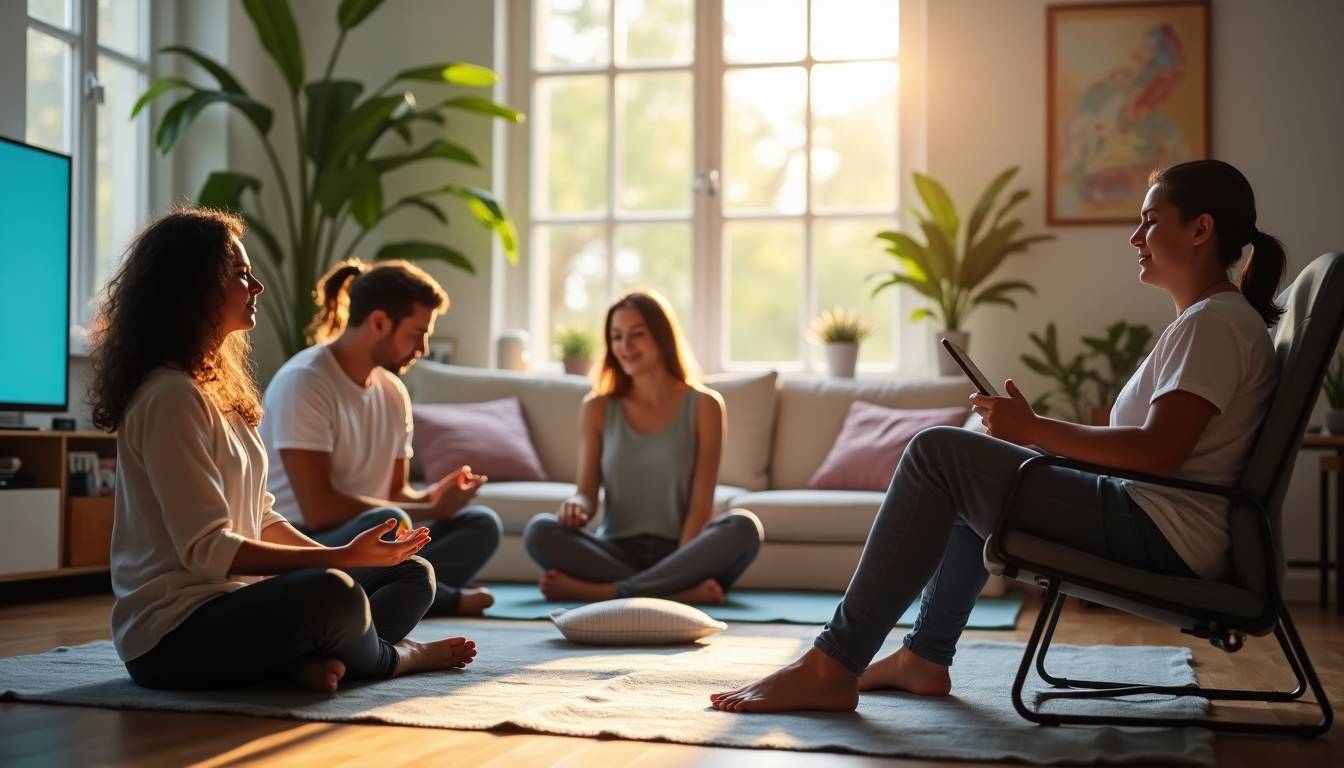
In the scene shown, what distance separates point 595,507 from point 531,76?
111 inches

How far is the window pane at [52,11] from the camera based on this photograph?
5.14 meters

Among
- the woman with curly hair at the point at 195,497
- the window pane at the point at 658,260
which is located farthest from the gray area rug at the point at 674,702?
the window pane at the point at 658,260

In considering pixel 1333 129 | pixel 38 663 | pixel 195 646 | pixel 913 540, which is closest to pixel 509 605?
pixel 38 663

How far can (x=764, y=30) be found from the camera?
616 cm

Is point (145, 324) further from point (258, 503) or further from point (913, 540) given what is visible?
point (913, 540)

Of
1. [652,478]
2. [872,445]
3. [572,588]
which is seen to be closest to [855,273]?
[872,445]

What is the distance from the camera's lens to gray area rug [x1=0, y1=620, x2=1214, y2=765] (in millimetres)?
2088

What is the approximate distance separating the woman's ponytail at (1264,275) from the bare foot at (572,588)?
2238 millimetres

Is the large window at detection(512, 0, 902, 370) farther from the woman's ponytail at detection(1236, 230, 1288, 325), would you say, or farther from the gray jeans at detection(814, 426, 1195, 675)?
the gray jeans at detection(814, 426, 1195, 675)

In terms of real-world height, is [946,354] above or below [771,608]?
above

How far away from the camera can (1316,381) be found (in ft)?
7.01

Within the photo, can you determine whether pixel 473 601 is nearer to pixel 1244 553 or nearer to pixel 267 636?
pixel 267 636

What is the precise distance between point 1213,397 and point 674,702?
1.07 m

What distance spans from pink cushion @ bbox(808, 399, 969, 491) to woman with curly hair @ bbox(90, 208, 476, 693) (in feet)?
9.30
